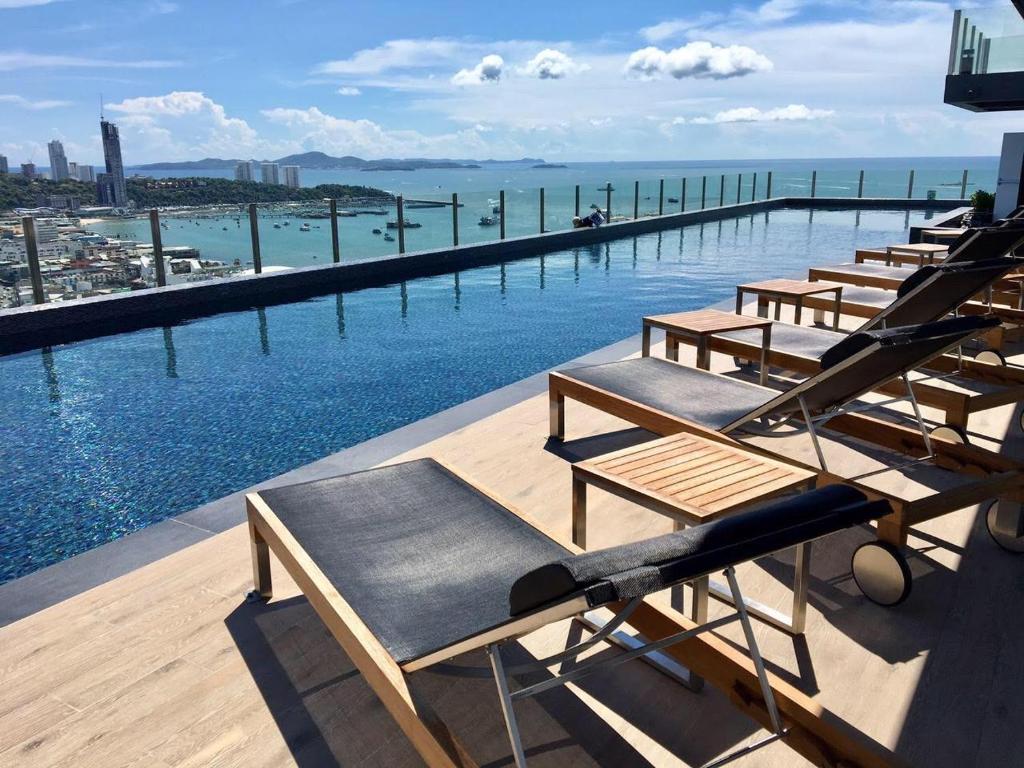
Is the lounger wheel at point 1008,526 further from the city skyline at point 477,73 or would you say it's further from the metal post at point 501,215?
the metal post at point 501,215

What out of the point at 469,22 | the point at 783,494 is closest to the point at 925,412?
the point at 783,494

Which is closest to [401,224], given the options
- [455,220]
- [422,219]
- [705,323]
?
[422,219]

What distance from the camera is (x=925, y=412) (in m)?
3.95

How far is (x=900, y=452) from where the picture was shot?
2.88 metres

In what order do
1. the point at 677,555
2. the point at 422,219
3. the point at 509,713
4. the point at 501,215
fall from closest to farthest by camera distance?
the point at 677,555 → the point at 509,713 → the point at 422,219 → the point at 501,215

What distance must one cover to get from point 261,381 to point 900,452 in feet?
14.4

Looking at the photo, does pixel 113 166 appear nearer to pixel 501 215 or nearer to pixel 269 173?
pixel 269 173

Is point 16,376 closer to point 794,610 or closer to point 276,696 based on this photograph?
point 276,696

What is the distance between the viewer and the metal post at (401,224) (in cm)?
1120

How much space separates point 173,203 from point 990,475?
861 cm

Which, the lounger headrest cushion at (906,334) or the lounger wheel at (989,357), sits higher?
the lounger headrest cushion at (906,334)

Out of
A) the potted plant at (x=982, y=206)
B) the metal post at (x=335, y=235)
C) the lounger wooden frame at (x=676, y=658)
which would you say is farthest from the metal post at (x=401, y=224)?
the lounger wooden frame at (x=676, y=658)

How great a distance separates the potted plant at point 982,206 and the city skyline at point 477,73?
2224 mm

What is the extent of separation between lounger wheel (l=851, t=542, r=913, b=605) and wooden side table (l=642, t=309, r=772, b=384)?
71.1 inches
